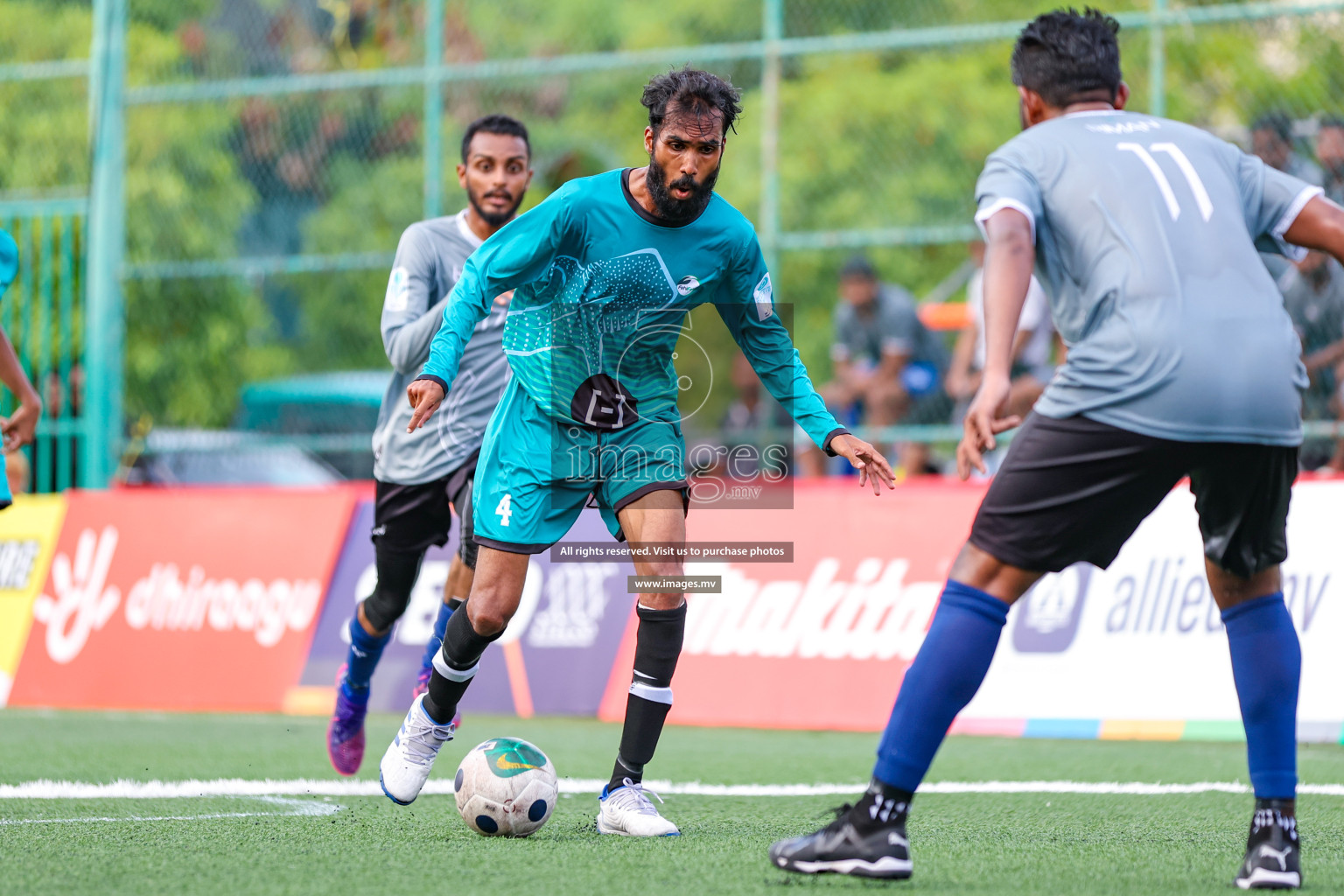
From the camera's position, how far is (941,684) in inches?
152

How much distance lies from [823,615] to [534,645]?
5.48 feet

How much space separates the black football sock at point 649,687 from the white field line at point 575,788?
947mm

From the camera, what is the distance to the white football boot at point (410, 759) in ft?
17.1

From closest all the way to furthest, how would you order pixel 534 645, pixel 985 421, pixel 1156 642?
pixel 985 421, pixel 1156 642, pixel 534 645

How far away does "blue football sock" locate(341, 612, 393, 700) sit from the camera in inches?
257

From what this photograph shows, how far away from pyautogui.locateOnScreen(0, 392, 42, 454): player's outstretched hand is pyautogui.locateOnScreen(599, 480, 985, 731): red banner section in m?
3.75

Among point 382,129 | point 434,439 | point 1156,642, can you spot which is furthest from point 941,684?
point 382,129

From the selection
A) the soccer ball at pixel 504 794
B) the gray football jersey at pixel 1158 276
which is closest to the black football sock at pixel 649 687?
the soccer ball at pixel 504 794

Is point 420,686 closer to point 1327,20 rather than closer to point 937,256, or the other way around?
point 1327,20

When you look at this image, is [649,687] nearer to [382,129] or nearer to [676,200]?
[676,200]

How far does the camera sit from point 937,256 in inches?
582

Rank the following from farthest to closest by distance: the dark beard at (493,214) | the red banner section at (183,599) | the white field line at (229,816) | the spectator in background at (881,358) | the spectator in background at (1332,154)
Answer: the spectator in background at (881,358) < the red banner section at (183,599) < the spectator in background at (1332,154) < the dark beard at (493,214) < the white field line at (229,816)

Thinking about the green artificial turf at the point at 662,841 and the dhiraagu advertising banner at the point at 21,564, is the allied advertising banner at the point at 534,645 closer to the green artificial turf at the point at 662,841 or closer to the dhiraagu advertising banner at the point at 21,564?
the green artificial turf at the point at 662,841

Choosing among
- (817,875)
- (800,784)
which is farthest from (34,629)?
(817,875)
